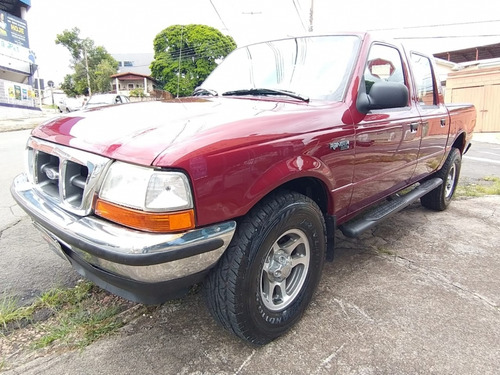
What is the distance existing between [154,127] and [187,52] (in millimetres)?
48758

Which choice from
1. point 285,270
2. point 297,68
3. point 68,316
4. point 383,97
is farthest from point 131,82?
point 285,270

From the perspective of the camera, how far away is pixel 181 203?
1.54 m

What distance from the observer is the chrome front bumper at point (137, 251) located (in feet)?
4.92

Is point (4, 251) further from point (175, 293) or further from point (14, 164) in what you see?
point (14, 164)

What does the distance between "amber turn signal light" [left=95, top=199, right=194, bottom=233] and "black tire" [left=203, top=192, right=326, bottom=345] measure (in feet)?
1.07

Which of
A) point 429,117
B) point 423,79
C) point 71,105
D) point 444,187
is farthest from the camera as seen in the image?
point 71,105

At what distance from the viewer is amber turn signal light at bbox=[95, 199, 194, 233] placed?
60.2 inches

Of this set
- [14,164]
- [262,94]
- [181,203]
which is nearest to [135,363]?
[181,203]

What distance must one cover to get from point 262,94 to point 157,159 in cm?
139

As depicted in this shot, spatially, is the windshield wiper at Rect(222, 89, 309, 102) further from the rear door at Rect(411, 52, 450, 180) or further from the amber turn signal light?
the rear door at Rect(411, 52, 450, 180)

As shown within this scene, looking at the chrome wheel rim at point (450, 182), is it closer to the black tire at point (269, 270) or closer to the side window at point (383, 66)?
the side window at point (383, 66)

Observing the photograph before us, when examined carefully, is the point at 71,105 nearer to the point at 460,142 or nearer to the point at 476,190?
the point at 476,190

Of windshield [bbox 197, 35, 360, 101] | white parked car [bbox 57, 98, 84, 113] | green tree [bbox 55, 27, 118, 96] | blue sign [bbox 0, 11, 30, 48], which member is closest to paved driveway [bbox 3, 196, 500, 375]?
windshield [bbox 197, 35, 360, 101]

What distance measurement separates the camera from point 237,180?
1.67 metres
